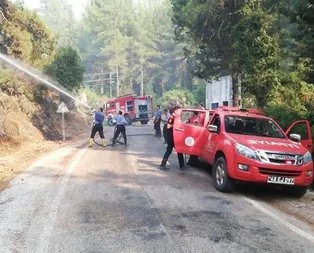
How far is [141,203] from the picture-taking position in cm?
799

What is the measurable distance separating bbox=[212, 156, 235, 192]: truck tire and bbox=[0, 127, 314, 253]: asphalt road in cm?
21

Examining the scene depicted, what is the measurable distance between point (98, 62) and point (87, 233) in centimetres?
8389

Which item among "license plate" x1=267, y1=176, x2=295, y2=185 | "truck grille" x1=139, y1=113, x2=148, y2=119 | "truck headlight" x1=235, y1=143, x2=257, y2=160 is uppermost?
"truck headlight" x1=235, y1=143, x2=257, y2=160

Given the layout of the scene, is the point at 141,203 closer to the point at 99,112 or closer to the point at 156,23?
the point at 99,112

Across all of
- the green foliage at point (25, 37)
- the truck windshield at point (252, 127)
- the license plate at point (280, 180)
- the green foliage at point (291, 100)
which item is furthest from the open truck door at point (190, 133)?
the green foliage at point (25, 37)

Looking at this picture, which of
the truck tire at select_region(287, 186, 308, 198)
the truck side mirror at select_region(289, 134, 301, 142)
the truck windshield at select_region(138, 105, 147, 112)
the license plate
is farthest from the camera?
the truck windshield at select_region(138, 105, 147, 112)

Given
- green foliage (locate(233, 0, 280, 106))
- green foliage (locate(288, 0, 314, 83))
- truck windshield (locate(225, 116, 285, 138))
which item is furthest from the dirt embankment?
green foliage (locate(288, 0, 314, 83))

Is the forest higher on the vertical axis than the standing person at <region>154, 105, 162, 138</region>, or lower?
higher

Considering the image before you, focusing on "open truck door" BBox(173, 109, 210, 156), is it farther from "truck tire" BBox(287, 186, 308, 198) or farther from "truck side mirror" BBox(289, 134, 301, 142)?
"truck tire" BBox(287, 186, 308, 198)

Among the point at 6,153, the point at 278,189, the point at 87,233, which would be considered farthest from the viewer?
the point at 6,153

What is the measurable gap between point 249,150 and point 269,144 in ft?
1.82

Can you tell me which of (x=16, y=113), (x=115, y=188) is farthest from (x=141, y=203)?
(x=16, y=113)

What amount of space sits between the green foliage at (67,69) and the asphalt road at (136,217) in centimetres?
2433

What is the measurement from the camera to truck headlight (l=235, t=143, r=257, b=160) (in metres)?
8.70
